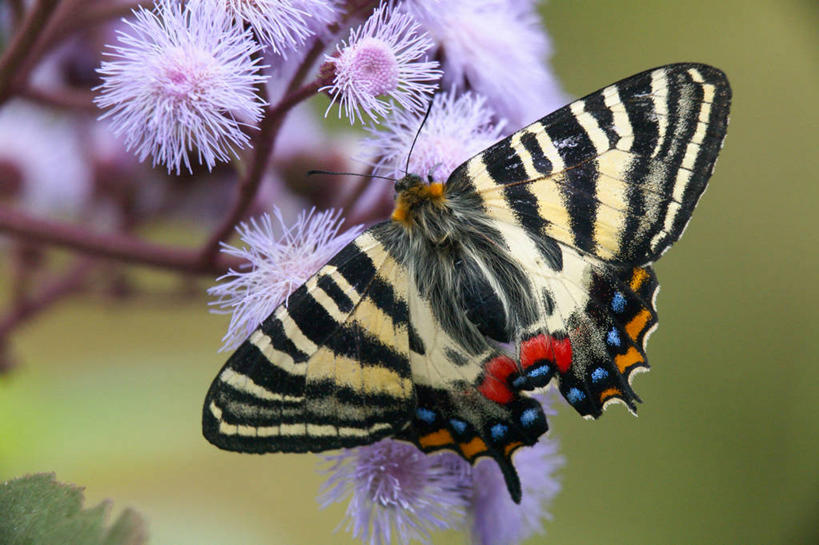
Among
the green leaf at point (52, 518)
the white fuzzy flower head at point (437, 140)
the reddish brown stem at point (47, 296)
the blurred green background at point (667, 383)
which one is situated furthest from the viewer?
the blurred green background at point (667, 383)

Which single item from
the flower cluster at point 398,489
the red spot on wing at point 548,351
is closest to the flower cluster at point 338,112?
the flower cluster at point 398,489

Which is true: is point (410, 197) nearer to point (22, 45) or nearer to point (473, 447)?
point (473, 447)

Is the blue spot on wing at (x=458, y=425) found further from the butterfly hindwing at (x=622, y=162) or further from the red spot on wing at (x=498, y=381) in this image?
the butterfly hindwing at (x=622, y=162)

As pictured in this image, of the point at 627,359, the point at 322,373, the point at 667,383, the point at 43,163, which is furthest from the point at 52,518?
the point at 667,383

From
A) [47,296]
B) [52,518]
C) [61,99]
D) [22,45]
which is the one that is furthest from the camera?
[47,296]

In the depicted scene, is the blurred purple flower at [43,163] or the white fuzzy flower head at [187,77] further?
the blurred purple flower at [43,163]

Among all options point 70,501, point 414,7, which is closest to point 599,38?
point 414,7

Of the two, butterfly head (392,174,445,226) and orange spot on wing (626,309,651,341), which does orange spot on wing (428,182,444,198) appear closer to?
butterfly head (392,174,445,226)

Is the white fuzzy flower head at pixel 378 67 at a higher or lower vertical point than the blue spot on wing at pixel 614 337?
higher

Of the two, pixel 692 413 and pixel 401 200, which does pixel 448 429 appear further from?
pixel 692 413

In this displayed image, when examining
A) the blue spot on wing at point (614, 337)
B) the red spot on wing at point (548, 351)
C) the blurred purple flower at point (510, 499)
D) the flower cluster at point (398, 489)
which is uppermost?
the red spot on wing at point (548, 351)
